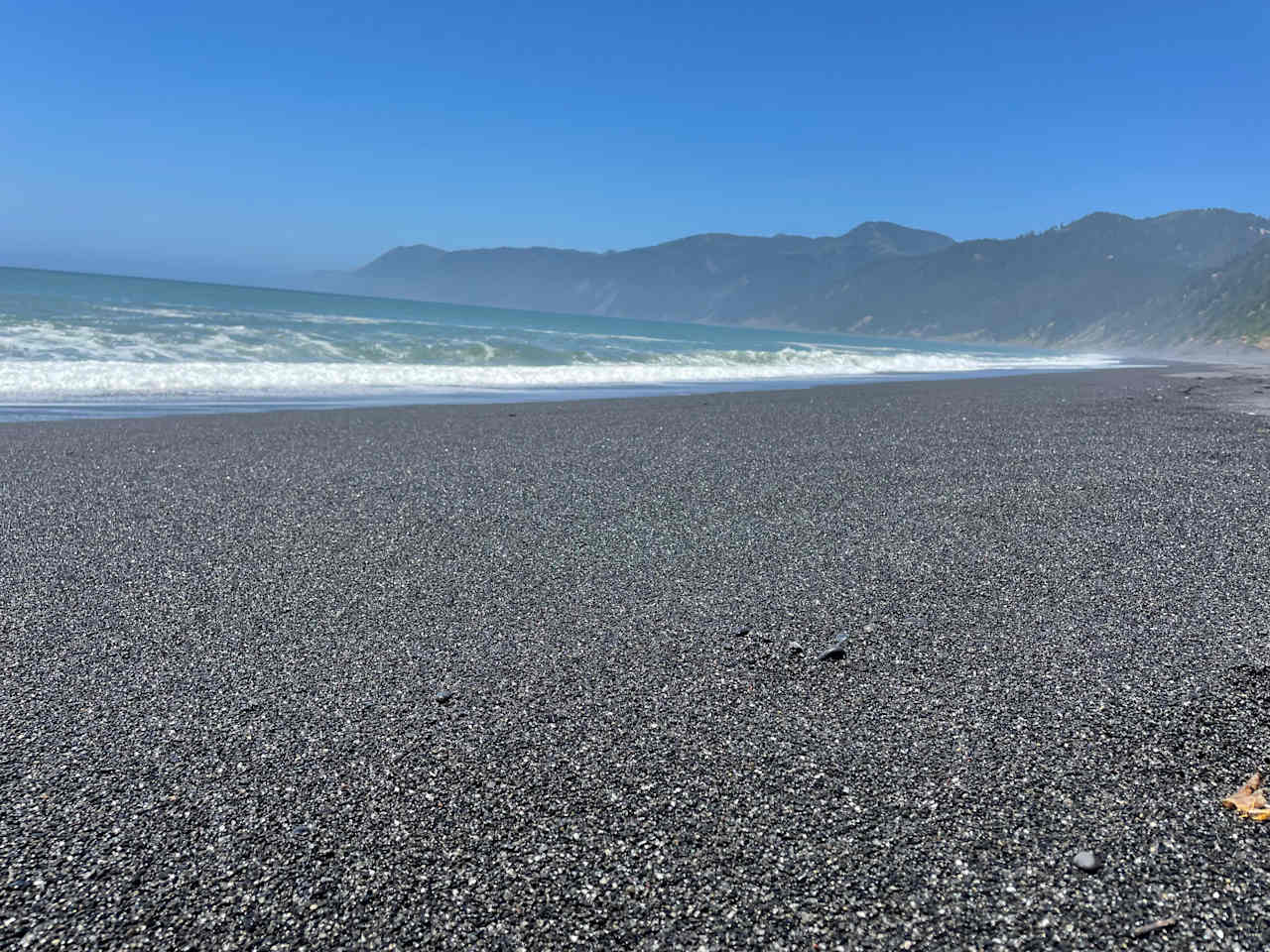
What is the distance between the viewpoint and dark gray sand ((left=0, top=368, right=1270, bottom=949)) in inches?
74.6

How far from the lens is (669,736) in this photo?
2627mm

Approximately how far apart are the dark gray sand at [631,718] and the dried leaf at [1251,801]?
4cm

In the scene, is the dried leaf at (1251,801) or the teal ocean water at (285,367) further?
the teal ocean water at (285,367)

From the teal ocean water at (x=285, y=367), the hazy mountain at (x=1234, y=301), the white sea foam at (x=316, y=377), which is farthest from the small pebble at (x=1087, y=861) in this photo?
the hazy mountain at (x=1234, y=301)

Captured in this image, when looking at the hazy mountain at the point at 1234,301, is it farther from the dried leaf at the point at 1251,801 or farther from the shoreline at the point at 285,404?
the dried leaf at the point at 1251,801

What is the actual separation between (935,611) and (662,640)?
1.23m

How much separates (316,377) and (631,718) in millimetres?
16185

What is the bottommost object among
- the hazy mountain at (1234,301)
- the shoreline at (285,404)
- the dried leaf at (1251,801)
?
the shoreline at (285,404)

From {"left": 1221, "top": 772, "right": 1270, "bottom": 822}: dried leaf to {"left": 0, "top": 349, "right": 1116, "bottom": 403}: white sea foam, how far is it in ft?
46.9

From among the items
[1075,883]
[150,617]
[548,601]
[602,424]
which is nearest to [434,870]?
[1075,883]

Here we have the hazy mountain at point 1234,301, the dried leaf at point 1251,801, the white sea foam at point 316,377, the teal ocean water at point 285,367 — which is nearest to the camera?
the dried leaf at point 1251,801

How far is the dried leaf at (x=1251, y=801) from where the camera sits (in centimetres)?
218

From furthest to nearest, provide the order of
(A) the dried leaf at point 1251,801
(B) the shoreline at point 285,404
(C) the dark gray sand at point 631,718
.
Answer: (B) the shoreline at point 285,404 → (A) the dried leaf at point 1251,801 → (C) the dark gray sand at point 631,718

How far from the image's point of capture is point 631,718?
9.03ft
